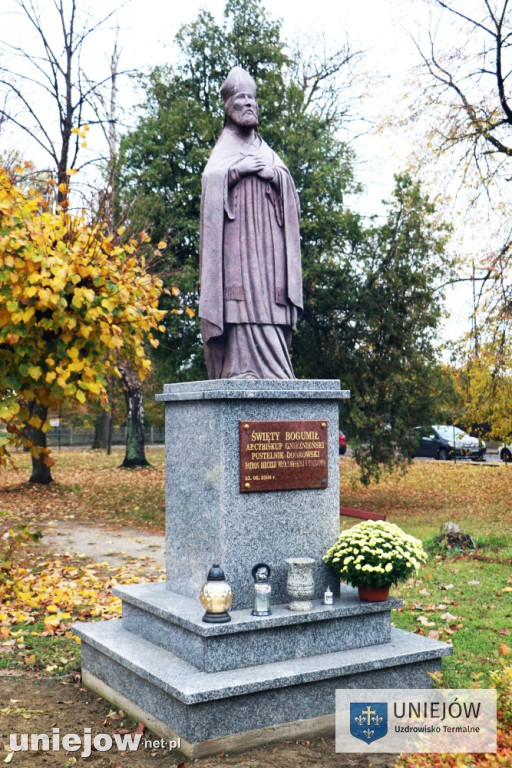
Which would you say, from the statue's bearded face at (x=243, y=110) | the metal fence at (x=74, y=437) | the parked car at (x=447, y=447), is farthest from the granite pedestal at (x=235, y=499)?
the metal fence at (x=74, y=437)

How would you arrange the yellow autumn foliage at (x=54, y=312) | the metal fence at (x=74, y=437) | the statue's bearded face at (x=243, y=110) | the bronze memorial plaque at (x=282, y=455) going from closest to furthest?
the yellow autumn foliage at (x=54, y=312)
the bronze memorial plaque at (x=282, y=455)
the statue's bearded face at (x=243, y=110)
the metal fence at (x=74, y=437)

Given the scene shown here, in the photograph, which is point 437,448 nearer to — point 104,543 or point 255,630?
point 104,543

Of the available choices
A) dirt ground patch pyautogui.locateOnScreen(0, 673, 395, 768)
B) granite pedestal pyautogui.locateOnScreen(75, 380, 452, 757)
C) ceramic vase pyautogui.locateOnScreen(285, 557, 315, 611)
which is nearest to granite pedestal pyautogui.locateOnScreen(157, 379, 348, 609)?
granite pedestal pyautogui.locateOnScreen(75, 380, 452, 757)

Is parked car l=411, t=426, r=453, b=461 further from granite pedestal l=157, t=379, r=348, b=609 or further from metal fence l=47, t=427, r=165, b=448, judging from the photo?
granite pedestal l=157, t=379, r=348, b=609

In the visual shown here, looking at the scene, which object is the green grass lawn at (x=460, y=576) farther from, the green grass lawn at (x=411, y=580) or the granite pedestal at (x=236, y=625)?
the granite pedestal at (x=236, y=625)

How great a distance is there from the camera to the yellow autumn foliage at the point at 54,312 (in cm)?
492

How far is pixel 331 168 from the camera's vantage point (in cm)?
1407

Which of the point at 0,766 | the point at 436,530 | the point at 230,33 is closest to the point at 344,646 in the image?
the point at 0,766

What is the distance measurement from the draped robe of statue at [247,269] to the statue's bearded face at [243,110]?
0.74 feet

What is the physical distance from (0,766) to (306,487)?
2586mm

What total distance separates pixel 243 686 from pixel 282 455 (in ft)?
5.28

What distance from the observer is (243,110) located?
19.7 feet

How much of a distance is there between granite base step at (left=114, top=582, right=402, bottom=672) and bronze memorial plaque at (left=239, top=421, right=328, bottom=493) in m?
0.85

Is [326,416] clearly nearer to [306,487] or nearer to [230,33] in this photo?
[306,487]
